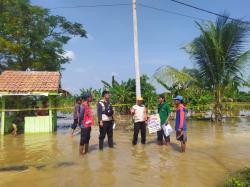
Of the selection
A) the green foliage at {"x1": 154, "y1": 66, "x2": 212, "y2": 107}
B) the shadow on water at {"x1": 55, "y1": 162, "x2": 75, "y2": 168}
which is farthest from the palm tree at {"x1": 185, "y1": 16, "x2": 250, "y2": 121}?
the shadow on water at {"x1": 55, "y1": 162, "x2": 75, "y2": 168}

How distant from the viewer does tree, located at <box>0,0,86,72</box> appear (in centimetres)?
2302

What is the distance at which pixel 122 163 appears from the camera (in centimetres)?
920

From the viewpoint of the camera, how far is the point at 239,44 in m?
20.3

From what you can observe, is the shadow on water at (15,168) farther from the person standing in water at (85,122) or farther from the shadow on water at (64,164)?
the person standing in water at (85,122)

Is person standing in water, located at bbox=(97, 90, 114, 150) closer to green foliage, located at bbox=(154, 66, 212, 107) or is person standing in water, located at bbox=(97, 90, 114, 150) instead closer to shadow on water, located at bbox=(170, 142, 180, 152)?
shadow on water, located at bbox=(170, 142, 180, 152)

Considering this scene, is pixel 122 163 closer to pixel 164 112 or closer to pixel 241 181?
pixel 164 112

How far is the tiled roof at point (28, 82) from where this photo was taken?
620 inches

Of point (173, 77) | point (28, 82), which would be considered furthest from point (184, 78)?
point (28, 82)

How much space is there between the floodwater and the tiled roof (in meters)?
2.75

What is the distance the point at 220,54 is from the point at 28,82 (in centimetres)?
1023

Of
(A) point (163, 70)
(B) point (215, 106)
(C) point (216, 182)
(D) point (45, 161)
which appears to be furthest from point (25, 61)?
(C) point (216, 182)

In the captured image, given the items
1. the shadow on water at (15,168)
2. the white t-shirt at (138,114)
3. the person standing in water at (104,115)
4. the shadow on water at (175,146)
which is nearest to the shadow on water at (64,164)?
the shadow on water at (15,168)

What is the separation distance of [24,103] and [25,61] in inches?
251

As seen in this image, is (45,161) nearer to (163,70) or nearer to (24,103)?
(24,103)
